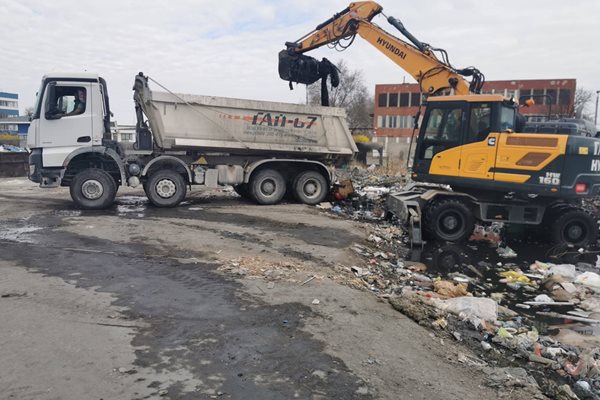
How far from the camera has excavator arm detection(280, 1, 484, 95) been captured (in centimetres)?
1016

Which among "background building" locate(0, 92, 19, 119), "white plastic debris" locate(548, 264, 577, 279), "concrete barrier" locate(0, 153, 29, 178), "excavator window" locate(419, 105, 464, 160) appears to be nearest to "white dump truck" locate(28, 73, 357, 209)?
"excavator window" locate(419, 105, 464, 160)

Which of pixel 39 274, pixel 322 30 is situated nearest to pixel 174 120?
pixel 322 30

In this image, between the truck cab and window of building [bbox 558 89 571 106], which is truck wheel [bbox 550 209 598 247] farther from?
window of building [bbox 558 89 571 106]

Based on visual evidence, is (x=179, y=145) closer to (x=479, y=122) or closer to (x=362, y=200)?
(x=362, y=200)

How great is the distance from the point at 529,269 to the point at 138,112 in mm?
8636

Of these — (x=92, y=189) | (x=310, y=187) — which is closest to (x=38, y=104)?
(x=92, y=189)

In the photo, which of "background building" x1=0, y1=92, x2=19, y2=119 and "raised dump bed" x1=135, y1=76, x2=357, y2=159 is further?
"background building" x1=0, y1=92, x2=19, y2=119

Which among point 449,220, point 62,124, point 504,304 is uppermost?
point 62,124

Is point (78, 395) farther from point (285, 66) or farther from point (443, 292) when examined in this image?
point (285, 66)

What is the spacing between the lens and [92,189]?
32.2ft

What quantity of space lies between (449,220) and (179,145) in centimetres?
600

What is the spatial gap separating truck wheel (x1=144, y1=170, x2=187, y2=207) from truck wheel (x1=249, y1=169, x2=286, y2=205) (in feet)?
5.75

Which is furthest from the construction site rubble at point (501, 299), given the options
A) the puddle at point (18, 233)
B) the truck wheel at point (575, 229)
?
the puddle at point (18, 233)

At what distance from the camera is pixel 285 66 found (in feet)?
39.9
